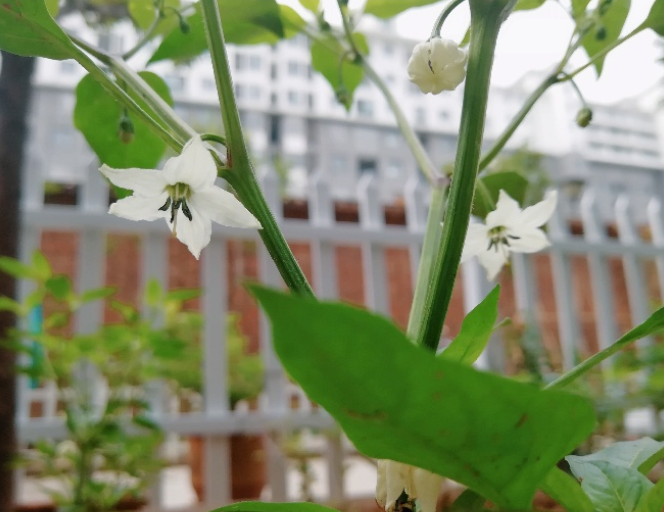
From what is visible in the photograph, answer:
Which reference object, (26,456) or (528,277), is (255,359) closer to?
(528,277)

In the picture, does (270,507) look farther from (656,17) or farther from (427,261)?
(656,17)

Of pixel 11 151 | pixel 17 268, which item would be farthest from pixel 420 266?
pixel 11 151

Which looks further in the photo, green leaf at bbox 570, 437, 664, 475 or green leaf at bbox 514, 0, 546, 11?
green leaf at bbox 514, 0, 546, 11

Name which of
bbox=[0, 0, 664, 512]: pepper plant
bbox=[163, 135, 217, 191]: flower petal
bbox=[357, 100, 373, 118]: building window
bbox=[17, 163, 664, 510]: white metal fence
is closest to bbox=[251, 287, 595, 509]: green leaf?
bbox=[0, 0, 664, 512]: pepper plant

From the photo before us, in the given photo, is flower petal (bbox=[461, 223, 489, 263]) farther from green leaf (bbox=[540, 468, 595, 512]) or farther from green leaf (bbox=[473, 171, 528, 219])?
green leaf (bbox=[540, 468, 595, 512])

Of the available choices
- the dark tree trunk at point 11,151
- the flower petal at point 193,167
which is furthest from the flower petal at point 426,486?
the dark tree trunk at point 11,151

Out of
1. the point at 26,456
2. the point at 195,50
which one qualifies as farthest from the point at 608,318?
the point at 195,50
